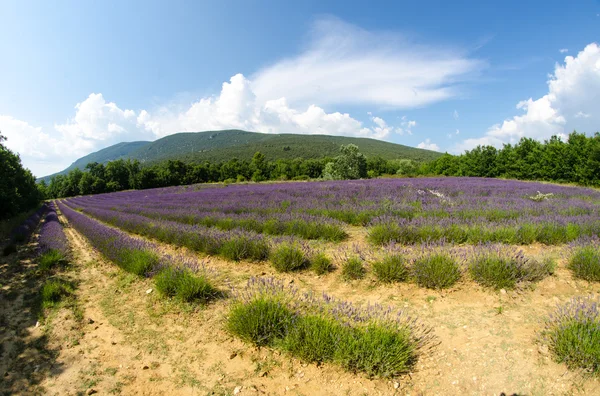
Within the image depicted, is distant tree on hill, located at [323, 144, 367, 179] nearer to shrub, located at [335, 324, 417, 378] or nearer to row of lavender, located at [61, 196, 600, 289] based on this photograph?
row of lavender, located at [61, 196, 600, 289]

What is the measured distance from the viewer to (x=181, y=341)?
11.0 ft

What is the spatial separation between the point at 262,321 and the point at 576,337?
2.89 meters

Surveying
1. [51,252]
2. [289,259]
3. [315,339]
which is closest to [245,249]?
[289,259]

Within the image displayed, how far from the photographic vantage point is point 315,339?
2670 mm

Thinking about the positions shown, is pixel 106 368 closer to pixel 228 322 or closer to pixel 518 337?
pixel 228 322

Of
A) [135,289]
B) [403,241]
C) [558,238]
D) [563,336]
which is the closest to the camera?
[563,336]

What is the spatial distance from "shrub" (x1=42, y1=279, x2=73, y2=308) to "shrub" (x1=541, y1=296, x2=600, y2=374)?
22.9ft

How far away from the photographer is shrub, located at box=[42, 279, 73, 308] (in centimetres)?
477

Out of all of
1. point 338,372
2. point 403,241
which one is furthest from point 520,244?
point 338,372

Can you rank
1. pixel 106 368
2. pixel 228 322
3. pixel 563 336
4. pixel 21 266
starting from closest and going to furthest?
pixel 563 336 → pixel 106 368 → pixel 228 322 → pixel 21 266

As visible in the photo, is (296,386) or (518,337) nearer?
(296,386)

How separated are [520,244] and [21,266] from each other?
12322 mm

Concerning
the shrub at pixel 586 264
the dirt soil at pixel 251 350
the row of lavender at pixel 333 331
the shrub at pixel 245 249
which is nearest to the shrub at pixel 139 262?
the dirt soil at pixel 251 350

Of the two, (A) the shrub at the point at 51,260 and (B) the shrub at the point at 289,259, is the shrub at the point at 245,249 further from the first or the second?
(A) the shrub at the point at 51,260
